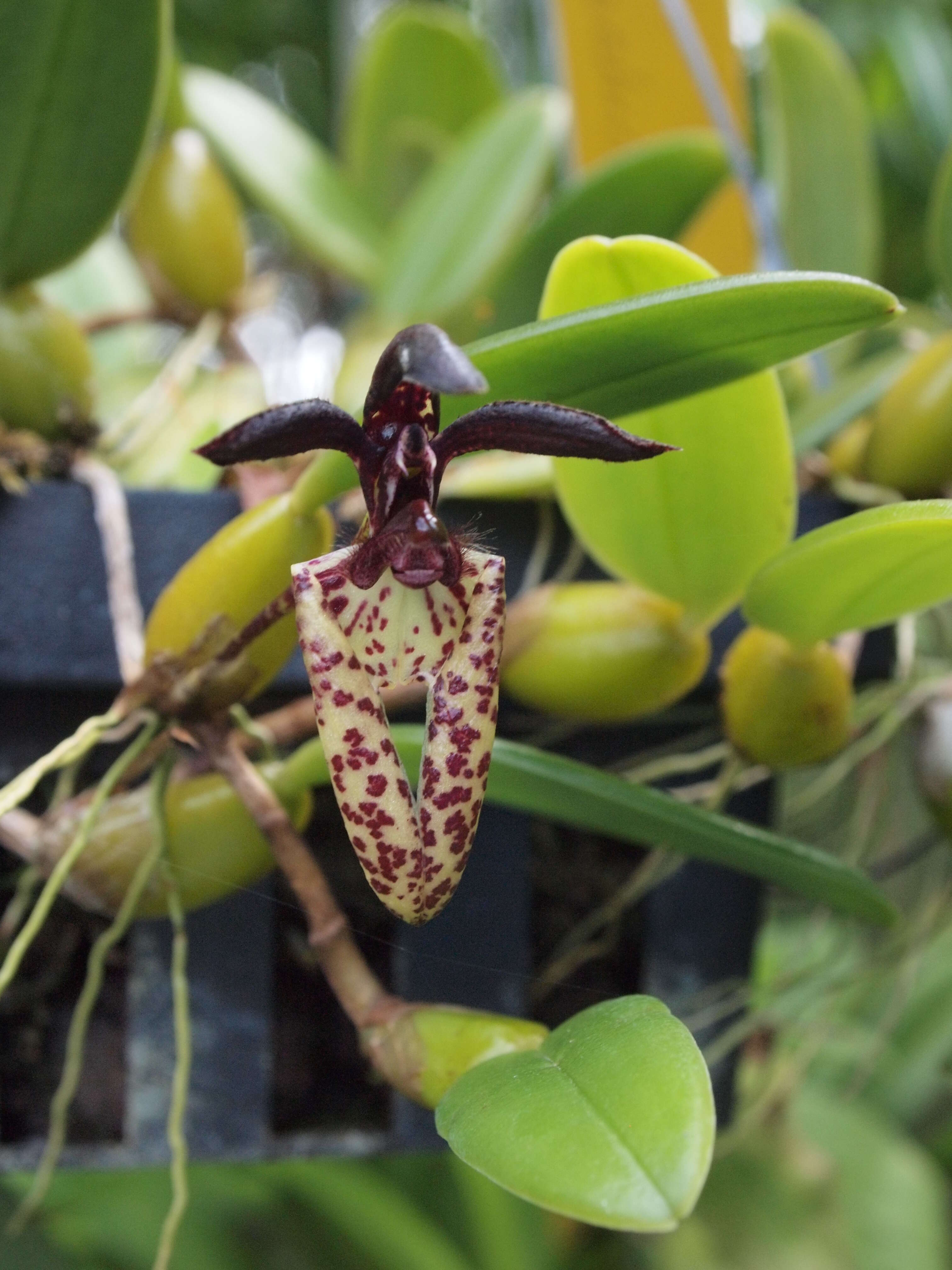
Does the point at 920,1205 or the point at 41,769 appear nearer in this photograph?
the point at 41,769

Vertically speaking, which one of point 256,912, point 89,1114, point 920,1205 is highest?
point 256,912

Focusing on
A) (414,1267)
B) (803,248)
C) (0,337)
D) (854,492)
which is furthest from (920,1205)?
(0,337)

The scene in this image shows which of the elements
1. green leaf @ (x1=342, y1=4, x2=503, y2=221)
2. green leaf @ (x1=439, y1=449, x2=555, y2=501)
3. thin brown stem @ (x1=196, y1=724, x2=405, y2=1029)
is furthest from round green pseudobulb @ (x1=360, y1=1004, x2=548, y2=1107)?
green leaf @ (x1=342, y1=4, x2=503, y2=221)

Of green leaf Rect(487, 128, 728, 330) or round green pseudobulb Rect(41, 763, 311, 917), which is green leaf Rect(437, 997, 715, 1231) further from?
green leaf Rect(487, 128, 728, 330)

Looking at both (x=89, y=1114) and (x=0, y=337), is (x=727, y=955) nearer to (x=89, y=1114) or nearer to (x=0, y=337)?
(x=89, y=1114)

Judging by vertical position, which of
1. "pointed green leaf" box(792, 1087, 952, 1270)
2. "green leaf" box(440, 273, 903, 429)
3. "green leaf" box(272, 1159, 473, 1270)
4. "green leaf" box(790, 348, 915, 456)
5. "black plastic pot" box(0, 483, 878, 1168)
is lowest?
"pointed green leaf" box(792, 1087, 952, 1270)

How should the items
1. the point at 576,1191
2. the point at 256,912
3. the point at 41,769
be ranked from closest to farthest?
1. the point at 576,1191
2. the point at 41,769
3. the point at 256,912
